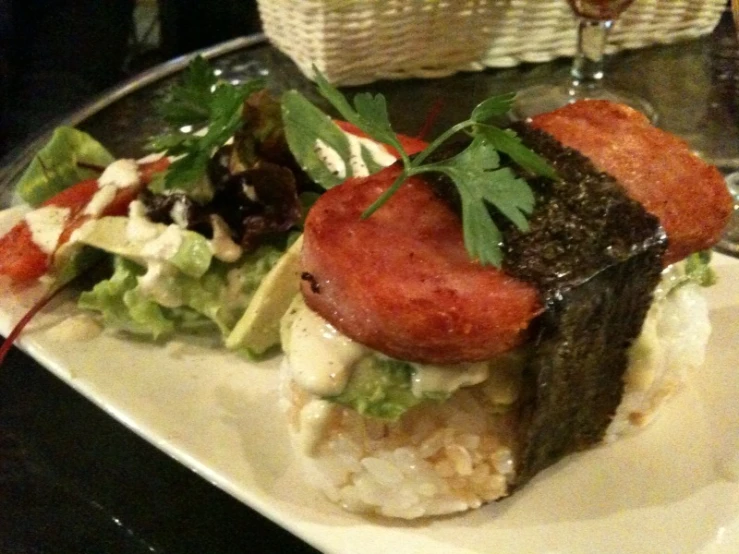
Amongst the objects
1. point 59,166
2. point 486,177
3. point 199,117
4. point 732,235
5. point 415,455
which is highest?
point 486,177

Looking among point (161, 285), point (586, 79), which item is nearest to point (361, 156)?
point (161, 285)

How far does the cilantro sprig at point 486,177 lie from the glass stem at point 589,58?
123 cm

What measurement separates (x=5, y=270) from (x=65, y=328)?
0.57 feet

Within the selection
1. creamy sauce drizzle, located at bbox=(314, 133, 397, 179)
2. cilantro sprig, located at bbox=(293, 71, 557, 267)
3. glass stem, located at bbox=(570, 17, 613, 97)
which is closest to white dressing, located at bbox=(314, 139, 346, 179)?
creamy sauce drizzle, located at bbox=(314, 133, 397, 179)

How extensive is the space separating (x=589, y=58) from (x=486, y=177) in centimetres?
146

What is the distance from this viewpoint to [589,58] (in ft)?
7.21

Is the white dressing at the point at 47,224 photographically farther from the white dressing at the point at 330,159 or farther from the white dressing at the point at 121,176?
the white dressing at the point at 330,159

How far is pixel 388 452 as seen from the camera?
3.36 ft

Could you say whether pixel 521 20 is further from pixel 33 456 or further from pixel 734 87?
pixel 33 456

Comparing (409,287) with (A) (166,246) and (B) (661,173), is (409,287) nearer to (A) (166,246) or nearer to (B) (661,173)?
(B) (661,173)

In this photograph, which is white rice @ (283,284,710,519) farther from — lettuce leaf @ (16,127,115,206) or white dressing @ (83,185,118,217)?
lettuce leaf @ (16,127,115,206)

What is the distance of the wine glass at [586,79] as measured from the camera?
2.00m

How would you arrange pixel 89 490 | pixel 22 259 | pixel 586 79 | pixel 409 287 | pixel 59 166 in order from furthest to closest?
pixel 586 79
pixel 59 166
pixel 22 259
pixel 89 490
pixel 409 287

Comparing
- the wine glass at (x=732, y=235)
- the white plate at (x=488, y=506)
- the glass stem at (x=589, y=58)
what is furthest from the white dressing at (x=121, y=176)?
the glass stem at (x=589, y=58)
